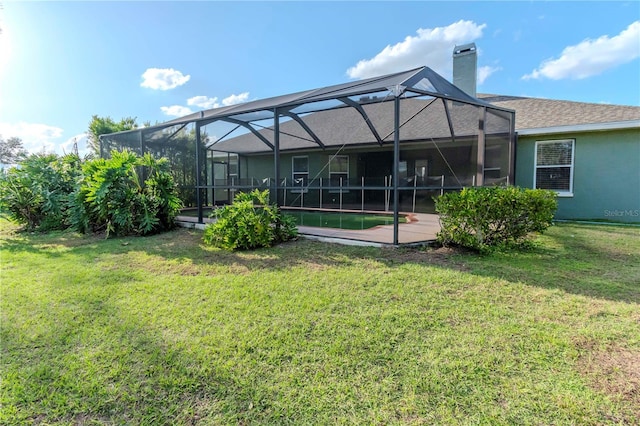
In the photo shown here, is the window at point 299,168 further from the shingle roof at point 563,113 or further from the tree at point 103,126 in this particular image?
the tree at point 103,126

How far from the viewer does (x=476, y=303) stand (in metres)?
3.04

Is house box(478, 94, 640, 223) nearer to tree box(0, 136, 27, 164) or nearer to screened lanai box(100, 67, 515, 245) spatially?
screened lanai box(100, 67, 515, 245)

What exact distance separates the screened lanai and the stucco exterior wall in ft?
6.95

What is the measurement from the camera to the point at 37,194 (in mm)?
8016

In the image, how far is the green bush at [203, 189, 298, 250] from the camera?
5492 millimetres

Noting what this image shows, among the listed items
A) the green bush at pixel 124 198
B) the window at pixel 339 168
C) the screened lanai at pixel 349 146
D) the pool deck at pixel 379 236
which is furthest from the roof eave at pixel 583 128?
the green bush at pixel 124 198

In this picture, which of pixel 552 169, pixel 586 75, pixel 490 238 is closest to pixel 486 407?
pixel 490 238

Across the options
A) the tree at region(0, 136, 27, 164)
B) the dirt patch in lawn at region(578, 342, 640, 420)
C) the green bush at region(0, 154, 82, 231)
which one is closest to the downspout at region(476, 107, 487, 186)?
the dirt patch in lawn at region(578, 342, 640, 420)

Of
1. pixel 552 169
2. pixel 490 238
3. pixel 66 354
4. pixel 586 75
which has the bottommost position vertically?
pixel 66 354

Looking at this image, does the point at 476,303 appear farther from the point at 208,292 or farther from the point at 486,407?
the point at 208,292

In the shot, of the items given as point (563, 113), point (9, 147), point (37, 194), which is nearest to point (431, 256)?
point (563, 113)

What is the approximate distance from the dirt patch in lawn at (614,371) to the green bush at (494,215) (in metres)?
2.74

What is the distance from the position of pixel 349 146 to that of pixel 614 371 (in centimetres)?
1060

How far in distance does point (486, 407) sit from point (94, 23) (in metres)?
10.7
